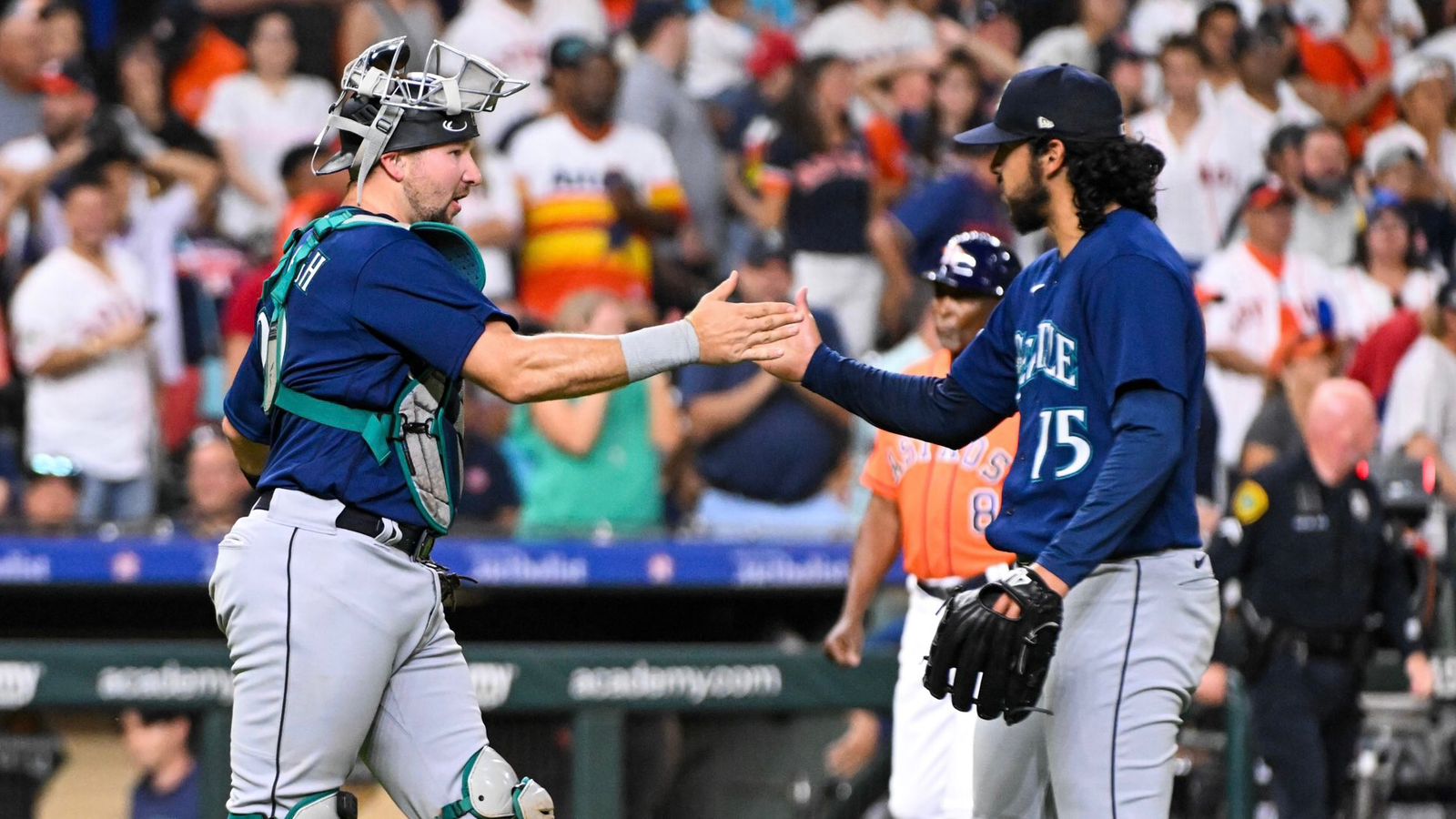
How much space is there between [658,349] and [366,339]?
586mm

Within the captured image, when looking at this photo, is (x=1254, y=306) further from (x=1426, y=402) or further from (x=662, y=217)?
(x=662, y=217)

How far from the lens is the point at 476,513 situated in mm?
8141

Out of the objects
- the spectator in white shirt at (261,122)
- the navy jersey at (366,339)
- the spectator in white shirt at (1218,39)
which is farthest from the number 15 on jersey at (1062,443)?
the spectator in white shirt at (1218,39)

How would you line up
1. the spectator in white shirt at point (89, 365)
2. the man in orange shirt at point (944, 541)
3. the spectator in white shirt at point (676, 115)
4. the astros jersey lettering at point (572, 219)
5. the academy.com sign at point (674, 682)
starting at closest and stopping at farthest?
the man in orange shirt at point (944, 541) < the academy.com sign at point (674, 682) < the spectator in white shirt at point (89, 365) < the astros jersey lettering at point (572, 219) < the spectator in white shirt at point (676, 115)

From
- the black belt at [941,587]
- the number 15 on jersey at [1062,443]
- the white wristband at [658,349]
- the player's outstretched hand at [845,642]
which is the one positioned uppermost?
the white wristband at [658,349]

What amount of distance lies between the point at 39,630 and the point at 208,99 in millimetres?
2565

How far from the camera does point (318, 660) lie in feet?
12.1

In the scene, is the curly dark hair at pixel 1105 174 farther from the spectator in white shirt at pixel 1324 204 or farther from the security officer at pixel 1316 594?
the spectator in white shirt at pixel 1324 204

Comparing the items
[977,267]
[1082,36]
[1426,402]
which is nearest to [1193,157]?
[1082,36]

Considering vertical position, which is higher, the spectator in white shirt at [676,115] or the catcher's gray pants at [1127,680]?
the spectator in white shirt at [676,115]

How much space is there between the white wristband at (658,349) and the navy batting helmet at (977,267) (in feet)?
6.05

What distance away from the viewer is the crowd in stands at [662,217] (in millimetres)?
7945

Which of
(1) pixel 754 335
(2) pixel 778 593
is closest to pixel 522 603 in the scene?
(2) pixel 778 593

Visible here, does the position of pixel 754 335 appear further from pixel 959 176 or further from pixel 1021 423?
pixel 959 176
